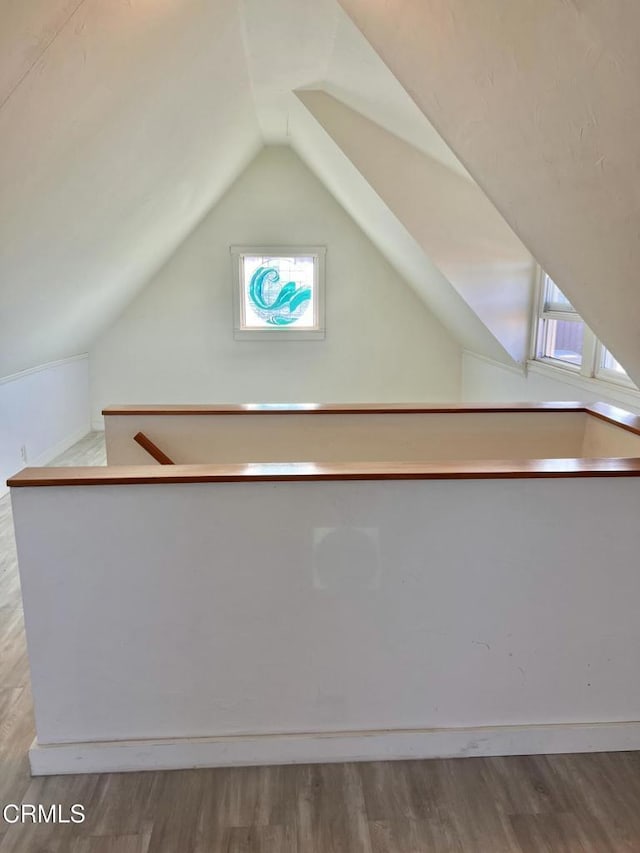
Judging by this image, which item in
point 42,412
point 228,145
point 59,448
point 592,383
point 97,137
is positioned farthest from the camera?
point 59,448

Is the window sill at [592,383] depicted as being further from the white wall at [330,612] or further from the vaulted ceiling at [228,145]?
the white wall at [330,612]

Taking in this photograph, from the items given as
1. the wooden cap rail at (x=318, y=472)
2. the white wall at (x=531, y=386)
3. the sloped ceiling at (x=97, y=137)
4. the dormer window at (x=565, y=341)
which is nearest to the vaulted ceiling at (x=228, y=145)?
the sloped ceiling at (x=97, y=137)

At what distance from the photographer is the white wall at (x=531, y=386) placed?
322 centimetres

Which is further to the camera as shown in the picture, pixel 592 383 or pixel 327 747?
pixel 592 383

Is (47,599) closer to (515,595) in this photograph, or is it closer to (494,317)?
(515,595)

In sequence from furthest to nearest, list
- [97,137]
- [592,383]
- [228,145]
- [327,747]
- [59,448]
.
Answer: [59,448] < [228,145] < [592,383] < [97,137] < [327,747]

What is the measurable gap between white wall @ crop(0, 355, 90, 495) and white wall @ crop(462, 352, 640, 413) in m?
3.71

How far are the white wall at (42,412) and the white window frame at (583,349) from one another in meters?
3.54

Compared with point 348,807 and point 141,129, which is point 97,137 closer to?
point 141,129

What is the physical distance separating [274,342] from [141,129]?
317 cm

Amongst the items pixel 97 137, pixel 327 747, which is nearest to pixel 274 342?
pixel 97 137

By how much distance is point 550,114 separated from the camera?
1465mm

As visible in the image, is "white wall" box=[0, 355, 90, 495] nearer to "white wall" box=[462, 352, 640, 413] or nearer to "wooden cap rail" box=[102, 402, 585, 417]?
"wooden cap rail" box=[102, 402, 585, 417]

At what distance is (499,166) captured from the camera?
191 centimetres
